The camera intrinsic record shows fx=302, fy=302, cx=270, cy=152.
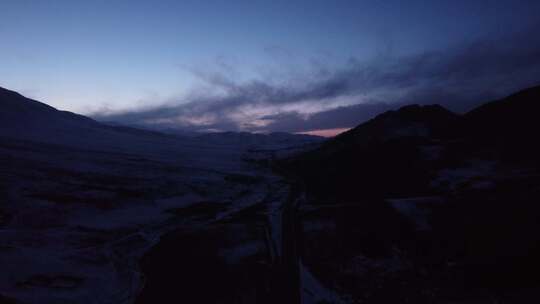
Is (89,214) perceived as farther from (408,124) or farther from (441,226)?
(408,124)

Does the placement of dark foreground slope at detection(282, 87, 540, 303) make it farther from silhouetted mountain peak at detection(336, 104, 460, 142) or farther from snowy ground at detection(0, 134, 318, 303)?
silhouetted mountain peak at detection(336, 104, 460, 142)

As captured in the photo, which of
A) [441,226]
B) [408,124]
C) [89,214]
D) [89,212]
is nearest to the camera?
[441,226]

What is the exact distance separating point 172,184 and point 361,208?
630 cm

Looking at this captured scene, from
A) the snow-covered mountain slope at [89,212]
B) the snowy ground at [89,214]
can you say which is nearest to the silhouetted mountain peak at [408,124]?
the snow-covered mountain slope at [89,212]

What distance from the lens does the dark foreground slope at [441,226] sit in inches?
143

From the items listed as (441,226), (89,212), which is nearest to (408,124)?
(441,226)

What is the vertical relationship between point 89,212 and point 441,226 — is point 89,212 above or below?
below

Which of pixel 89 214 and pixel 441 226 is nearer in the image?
pixel 441 226

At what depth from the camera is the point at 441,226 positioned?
4832 mm

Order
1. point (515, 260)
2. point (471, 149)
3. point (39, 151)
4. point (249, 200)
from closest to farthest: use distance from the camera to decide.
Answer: point (515, 260) → point (249, 200) → point (471, 149) → point (39, 151)

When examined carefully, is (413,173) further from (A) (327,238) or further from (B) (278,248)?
(B) (278,248)

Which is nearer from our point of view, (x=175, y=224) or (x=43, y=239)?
(x=43, y=239)

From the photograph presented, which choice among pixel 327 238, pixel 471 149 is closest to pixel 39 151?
pixel 327 238

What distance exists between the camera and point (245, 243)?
5.34 meters
